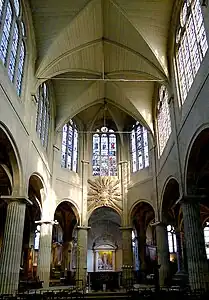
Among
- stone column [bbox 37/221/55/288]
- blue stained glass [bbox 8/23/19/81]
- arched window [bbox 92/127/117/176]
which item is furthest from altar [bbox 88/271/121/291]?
blue stained glass [bbox 8/23/19/81]

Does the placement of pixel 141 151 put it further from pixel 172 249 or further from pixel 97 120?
pixel 172 249

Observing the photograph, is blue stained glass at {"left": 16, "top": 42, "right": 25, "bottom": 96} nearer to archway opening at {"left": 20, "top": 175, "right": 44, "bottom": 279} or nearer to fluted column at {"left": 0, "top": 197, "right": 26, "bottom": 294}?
fluted column at {"left": 0, "top": 197, "right": 26, "bottom": 294}

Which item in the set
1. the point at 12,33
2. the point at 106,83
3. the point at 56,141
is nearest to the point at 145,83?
the point at 106,83

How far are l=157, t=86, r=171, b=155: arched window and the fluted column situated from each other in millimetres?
10017

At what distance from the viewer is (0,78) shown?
1208cm

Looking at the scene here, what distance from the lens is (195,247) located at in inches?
558

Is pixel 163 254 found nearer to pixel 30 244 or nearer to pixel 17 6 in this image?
pixel 30 244

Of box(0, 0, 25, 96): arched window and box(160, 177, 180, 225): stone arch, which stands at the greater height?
box(0, 0, 25, 96): arched window

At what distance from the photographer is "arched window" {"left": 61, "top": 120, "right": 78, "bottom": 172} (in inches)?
1013

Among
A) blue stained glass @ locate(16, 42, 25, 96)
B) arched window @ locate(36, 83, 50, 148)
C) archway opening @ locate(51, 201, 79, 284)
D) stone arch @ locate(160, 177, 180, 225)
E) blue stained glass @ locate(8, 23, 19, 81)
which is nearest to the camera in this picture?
blue stained glass @ locate(8, 23, 19, 81)

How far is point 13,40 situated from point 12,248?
9352mm

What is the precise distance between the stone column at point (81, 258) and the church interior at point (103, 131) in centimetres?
10

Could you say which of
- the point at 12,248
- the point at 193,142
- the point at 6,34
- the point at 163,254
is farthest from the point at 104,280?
the point at 6,34

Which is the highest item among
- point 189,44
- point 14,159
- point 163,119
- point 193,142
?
point 189,44
